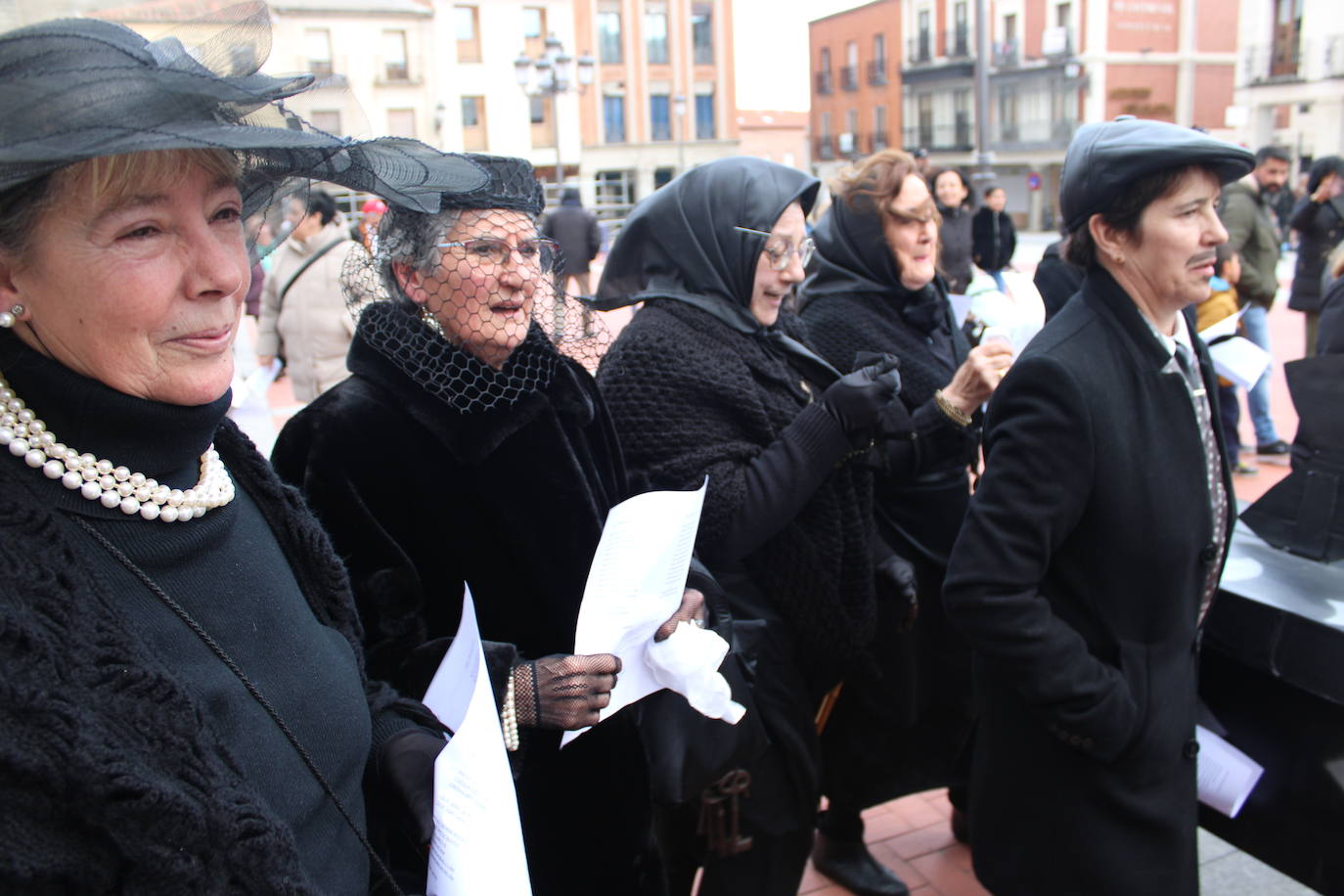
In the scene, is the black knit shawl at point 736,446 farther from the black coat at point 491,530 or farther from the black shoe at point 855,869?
the black shoe at point 855,869

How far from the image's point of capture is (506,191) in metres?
2.04

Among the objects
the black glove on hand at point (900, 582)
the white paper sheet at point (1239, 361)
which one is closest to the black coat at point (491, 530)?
the black glove on hand at point (900, 582)

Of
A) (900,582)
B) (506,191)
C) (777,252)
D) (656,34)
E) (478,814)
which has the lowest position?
(900,582)

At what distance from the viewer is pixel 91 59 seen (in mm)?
1020

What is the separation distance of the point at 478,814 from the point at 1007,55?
48.1 metres

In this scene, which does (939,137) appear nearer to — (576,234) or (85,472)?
(576,234)

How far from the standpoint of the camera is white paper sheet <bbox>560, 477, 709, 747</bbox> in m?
1.67

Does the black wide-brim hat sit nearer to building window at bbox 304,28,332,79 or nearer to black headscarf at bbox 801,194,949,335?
black headscarf at bbox 801,194,949,335

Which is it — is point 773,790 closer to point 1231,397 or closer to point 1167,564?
point 1167,564

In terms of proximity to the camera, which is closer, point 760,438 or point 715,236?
point 760,438

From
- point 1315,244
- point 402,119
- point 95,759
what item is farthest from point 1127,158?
point 402,119

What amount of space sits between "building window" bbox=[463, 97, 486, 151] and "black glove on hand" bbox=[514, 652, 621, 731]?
4467 centimetres

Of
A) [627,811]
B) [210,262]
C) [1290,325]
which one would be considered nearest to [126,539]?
[210,262]

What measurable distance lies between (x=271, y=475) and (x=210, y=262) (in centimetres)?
37
